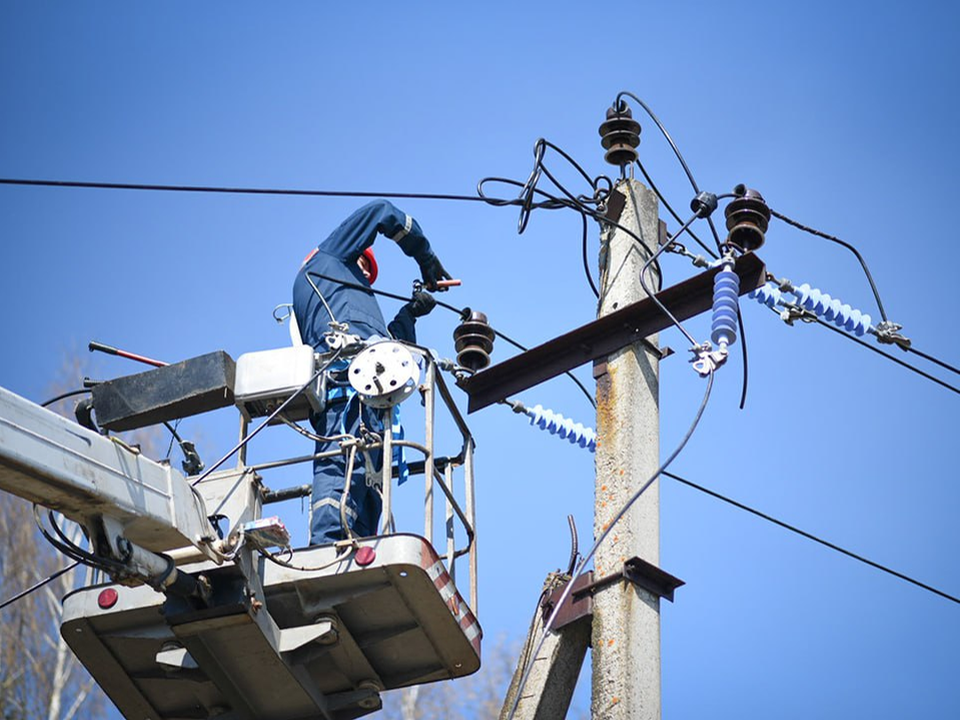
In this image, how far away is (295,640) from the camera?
366 inches

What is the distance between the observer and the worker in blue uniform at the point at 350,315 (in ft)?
32.0

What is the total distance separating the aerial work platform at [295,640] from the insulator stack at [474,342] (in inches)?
60.8

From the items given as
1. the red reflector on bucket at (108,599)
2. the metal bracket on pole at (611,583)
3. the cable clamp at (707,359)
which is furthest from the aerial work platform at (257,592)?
the cable clamp at (707,359)

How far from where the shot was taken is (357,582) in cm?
921

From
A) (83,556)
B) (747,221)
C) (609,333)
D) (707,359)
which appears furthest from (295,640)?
(747,221)

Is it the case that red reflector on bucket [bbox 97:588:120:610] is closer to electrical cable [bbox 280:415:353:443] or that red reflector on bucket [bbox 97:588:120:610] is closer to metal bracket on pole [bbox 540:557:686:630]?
electrical cable [bbox 280:415:353:443]

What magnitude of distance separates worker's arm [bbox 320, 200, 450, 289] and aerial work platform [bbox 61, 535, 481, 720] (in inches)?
103

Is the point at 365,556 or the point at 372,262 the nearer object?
the point at 365,556

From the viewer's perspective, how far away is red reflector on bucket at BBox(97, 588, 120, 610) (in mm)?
9391

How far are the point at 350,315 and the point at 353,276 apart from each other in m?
0.57

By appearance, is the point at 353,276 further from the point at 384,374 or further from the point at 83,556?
the point at 83,556

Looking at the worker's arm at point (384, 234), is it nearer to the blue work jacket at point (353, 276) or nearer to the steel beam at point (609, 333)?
the blue work jacket at point (353, 276)

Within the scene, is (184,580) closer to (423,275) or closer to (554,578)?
(554,578)

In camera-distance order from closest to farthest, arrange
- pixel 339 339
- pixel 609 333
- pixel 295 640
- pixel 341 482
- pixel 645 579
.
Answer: pixel 645 579 < pixel 295 640 < pixel 609 333 < pixel 341 482 < pixel 339 339
